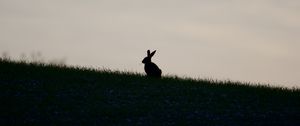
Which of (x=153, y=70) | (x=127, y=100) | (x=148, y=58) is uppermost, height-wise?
(x=148, y=58)

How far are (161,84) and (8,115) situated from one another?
830cm

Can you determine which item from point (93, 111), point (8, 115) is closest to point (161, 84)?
point (93, 111)

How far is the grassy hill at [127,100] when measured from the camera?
2138cm

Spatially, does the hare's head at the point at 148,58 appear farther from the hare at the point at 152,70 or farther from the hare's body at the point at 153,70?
the hare's body at the point at 153,70

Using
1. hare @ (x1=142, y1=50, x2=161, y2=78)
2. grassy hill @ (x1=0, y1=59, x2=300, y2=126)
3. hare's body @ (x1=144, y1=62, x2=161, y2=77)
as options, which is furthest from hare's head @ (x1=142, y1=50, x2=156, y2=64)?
grassy hill @ (x1=0, y1=59, x2=300, y2=126)

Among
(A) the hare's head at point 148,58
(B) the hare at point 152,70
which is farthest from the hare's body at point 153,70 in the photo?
(A) the hare's head at point 148,58

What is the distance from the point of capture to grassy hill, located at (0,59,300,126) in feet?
70.1

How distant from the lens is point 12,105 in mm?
21953

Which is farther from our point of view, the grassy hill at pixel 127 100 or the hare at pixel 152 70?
the hare at pixel 152 70

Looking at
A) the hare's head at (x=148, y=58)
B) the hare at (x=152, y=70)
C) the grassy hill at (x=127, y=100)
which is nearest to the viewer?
the grassy hill at (x=127, y=100)

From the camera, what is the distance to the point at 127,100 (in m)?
24.1

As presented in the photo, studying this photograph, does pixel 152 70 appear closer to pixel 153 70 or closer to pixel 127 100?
pixel 153 70

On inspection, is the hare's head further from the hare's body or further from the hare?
the hare's body

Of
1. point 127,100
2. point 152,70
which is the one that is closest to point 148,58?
point 152,70
